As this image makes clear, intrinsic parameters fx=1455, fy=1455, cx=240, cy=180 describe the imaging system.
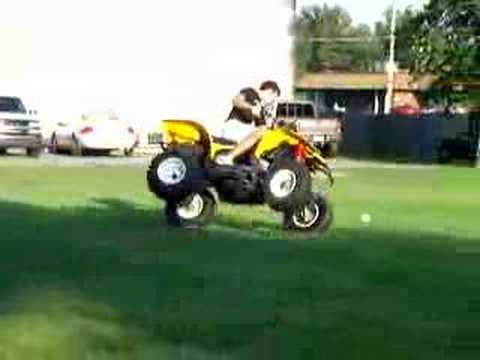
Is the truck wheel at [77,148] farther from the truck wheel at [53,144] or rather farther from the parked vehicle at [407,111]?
the parked vehicle at [407,111]

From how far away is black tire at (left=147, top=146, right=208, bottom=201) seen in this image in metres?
14.8

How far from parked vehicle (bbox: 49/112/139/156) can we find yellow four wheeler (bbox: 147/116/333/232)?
27380 mm

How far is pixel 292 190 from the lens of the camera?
47.5 ft

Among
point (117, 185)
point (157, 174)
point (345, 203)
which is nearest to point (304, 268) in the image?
point (157, 174)

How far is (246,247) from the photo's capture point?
1283 centimetres

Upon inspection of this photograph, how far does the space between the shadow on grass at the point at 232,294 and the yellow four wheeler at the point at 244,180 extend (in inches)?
14.3

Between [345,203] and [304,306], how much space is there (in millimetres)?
10865

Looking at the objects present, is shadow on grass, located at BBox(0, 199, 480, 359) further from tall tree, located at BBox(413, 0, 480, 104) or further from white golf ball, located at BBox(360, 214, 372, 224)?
tall tree, located at BBox(413, 0, 480, 104)

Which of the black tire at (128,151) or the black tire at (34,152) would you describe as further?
the black tire at (128,151)

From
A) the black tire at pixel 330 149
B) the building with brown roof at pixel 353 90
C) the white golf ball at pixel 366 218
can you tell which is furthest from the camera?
the building with brown roof at pixel 353 90

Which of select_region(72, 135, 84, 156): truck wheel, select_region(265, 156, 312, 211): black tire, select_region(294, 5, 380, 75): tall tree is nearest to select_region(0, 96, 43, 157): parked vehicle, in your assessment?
select_region(72, 135, 84, 156): truck wheel

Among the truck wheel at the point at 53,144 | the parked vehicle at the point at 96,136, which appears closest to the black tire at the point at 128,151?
the parked vehicle at the point at 96,136

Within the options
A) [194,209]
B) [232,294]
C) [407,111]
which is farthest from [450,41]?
[232,294]

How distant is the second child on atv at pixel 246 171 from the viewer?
1456cm
